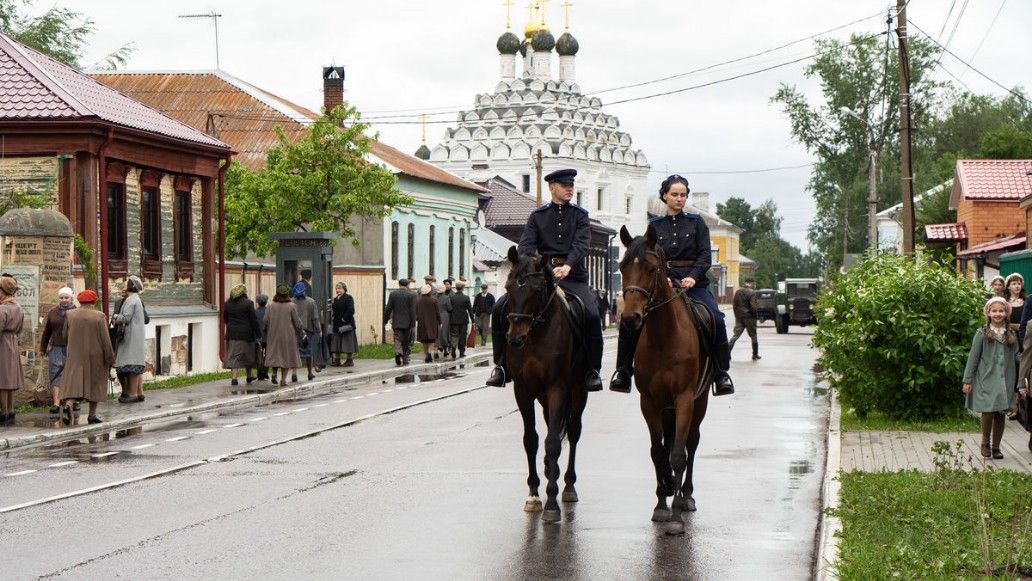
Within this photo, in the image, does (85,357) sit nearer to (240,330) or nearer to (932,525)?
(240,330)

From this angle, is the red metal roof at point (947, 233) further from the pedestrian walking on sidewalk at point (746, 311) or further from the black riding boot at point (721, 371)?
the black riding boot at point (721, 371)

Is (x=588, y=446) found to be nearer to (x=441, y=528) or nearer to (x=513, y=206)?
(x=441, y=528)

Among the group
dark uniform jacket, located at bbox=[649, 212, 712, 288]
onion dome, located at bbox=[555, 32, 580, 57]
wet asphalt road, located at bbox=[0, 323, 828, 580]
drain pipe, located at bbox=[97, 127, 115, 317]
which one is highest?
onion dome, located at bbox=[555, 32, 580, 57]

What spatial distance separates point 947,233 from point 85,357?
3080 cm

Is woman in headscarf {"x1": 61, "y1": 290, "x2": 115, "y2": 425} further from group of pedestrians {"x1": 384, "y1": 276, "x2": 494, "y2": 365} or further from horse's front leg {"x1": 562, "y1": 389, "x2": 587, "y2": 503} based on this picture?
group of pedestrians {"x1": 384, "y1": 276, "x2": 494, "y2": 365}

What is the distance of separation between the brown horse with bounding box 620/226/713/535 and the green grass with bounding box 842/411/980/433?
21.0ft

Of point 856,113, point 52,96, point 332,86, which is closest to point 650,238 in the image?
point 52,96

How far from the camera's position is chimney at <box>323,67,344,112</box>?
153 feet

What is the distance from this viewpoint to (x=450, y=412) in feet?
62.0

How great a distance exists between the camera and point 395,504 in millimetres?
10516

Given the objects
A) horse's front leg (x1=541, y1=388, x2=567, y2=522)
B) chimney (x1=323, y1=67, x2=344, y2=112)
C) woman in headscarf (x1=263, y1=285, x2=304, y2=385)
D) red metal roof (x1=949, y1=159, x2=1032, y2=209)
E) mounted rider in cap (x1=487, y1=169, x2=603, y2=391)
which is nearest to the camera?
horse's front leg (x1=541, y1=388, x2=567, y2=522)

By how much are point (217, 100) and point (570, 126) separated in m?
68.4

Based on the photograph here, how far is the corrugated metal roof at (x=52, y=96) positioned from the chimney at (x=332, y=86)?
1906cm

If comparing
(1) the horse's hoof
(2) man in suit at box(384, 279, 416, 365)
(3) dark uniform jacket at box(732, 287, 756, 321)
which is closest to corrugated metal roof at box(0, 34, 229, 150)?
(2) man in suit at box(384, 279, 416, 365)
